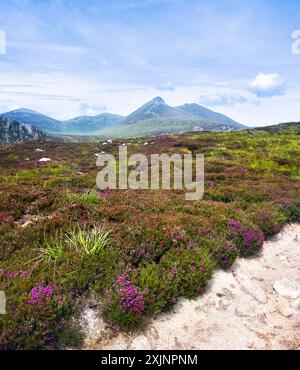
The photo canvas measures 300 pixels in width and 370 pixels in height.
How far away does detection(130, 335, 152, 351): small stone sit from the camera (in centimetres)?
432

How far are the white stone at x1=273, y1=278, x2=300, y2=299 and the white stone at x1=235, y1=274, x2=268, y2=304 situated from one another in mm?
395

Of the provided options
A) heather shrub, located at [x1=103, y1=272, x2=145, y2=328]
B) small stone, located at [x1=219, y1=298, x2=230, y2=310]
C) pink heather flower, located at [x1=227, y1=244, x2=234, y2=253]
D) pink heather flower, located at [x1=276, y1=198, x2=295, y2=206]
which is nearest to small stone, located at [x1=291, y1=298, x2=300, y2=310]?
small stone, located at [x1=219, y1=298, x2=230, y2=310]

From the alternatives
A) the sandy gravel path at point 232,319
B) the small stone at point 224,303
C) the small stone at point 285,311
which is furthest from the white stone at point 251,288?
the small stone at point 224,303

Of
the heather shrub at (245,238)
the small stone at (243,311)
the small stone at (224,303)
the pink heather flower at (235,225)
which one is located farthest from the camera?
the pink heather flower at (235,225)

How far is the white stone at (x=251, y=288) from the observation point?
5883 mm

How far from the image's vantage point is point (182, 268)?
5.89 meters

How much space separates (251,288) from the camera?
6.21 meters

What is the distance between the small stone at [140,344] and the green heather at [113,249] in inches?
10.0

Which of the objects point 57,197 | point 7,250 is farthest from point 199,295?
point 57,197

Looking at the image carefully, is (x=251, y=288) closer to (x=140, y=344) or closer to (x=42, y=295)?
(x=140, y=344)

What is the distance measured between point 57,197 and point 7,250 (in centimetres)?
352

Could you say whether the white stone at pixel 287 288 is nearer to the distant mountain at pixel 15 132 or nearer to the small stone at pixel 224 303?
the small stone at pixel 224 303

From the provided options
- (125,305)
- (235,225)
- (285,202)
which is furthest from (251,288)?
(285,202)

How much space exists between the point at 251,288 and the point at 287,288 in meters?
0.77
